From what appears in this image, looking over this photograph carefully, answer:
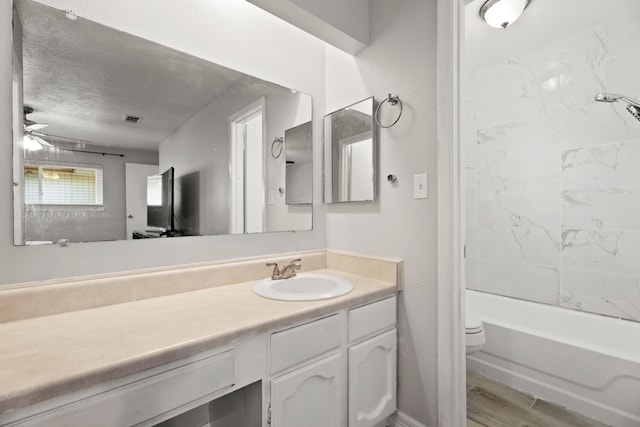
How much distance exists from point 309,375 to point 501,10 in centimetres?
219

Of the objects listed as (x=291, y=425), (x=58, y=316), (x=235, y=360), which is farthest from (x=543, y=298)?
(x=58, y=316)

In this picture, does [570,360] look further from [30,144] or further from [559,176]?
[30,144]

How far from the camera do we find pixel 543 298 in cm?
232

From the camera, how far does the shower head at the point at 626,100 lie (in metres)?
1.89

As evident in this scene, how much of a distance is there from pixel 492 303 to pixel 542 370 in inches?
29.2

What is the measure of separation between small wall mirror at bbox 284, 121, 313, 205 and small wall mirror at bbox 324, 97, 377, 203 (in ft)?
0.38

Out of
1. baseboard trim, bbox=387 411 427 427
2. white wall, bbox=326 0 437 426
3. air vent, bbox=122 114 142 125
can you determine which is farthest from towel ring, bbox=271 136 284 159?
baseboard trim, bbox=387 411 427 427

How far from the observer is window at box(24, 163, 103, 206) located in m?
1.05

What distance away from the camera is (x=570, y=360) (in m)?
1.74

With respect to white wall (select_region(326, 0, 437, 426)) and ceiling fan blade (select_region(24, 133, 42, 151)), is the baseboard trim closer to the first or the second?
white wall (select_region(326, 0, 437, 426))

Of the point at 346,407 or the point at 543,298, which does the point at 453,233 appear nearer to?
the point at 346,407


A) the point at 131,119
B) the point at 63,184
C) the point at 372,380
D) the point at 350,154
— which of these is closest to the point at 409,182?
the point at 350,154

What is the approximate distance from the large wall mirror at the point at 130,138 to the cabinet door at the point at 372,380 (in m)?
0.84

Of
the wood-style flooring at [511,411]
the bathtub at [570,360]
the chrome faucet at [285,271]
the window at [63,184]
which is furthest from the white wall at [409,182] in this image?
the window at [63,184]
